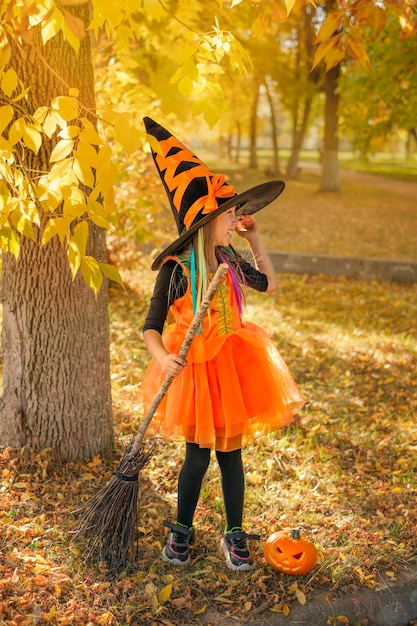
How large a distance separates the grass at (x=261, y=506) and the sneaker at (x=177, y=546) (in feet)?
0.19

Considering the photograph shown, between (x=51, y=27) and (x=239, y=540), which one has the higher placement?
(x=51, y=27)

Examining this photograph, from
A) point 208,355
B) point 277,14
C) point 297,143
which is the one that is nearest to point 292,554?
point 208,355

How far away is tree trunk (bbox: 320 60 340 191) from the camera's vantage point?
683 inches

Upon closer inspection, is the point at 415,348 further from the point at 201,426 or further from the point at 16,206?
the point at 16,206

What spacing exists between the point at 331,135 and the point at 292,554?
16055 millimetres

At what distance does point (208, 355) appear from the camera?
2.97 m

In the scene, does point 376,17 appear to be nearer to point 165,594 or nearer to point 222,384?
point 222,384

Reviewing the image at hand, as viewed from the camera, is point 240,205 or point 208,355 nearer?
point 208,355

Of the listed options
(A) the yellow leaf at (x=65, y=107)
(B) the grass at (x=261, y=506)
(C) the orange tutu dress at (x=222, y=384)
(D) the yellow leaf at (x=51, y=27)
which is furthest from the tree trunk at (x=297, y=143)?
(D) the yellow leaf at (x=51, y=27)

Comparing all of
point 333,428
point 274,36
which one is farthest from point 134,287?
point 274,36

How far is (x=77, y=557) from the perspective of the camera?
305 cm

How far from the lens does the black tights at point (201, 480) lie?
307 cm

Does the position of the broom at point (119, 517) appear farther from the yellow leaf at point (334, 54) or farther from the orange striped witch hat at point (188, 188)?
the yellow leaf at point (334, 54)

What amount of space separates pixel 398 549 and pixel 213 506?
3.08ft
